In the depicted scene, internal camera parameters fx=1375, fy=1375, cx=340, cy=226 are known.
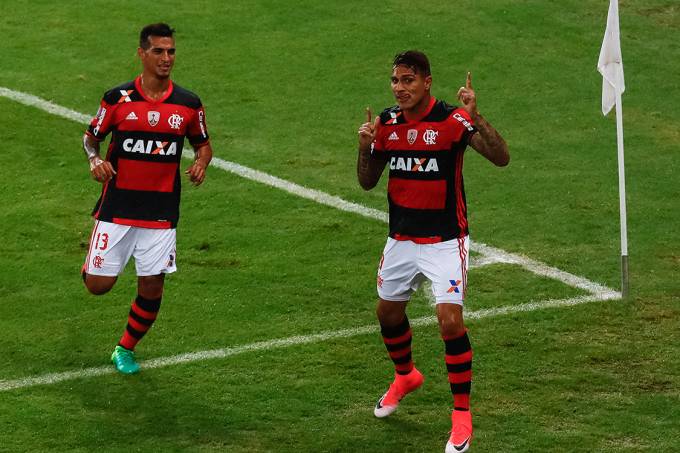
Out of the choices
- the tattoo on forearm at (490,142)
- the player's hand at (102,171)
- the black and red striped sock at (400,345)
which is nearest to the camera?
the tattoo on forearm at (490,142)

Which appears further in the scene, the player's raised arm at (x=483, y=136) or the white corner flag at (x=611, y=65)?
the white corner flag at (x=611, y=65)

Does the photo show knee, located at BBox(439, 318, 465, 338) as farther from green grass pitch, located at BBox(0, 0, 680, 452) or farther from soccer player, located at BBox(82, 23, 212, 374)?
soccer player, located at BBox(82, 23, 212, 374)

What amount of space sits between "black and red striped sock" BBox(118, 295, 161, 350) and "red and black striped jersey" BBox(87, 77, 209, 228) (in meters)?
0.58

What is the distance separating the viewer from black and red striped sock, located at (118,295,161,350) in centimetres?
999

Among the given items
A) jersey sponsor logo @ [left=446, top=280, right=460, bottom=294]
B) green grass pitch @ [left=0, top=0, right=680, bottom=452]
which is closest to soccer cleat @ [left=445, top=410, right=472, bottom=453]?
green grass pitch @ [left=0, top=0, right=680, bottom=452]

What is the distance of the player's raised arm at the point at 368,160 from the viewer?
889 centimetres

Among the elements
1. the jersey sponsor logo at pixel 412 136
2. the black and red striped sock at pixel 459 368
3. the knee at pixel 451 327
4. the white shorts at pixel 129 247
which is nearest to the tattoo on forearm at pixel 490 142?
the jersey sponsor logo at pixel 412 136

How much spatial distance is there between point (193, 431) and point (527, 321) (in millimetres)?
3108

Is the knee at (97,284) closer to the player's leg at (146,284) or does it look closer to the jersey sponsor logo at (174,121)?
the player's leg at (146,284)

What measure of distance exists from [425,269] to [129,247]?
2311 mm

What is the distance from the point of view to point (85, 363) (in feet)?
33.3

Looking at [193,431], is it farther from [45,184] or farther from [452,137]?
[45,184]

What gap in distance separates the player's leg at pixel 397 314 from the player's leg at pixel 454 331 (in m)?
0.20

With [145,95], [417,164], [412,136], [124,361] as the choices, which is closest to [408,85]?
[412,136]
